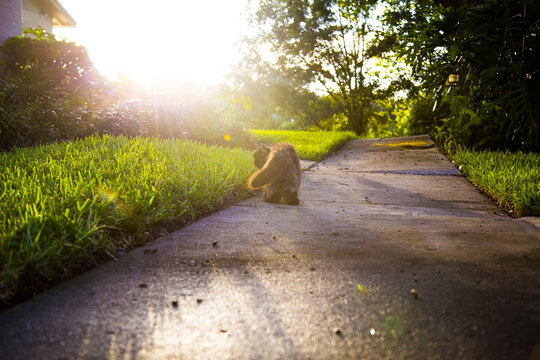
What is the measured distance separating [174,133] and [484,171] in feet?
18.5

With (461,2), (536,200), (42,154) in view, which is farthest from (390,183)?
(461,2)

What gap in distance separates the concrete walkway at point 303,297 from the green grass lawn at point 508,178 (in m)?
0.57

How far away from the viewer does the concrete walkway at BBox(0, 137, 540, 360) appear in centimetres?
137

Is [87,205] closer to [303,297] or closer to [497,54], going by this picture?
[303,297]

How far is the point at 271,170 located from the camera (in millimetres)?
3816

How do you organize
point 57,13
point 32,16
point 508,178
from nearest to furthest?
point 508,178 < point 32,16 < point 57,13

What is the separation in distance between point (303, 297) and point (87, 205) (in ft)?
5.04

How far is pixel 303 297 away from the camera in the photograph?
1.73 m

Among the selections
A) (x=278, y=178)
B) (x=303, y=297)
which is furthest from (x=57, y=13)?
(x=303, y=297)

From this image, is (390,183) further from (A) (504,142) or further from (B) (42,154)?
(B) (42,154)

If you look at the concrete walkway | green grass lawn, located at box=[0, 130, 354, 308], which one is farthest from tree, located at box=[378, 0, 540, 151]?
green grass lawn, located at box=[0, 130, 354, 308]

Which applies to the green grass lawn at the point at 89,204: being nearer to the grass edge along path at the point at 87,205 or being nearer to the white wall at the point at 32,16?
the grass edge along path at the point at 87,205

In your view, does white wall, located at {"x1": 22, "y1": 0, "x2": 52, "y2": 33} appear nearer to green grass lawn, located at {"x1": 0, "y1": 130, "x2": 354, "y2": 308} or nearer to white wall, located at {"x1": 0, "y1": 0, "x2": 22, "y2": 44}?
white wall, located at {"x1": 0, "y1": 0, "x2": 22, "y2": 44}

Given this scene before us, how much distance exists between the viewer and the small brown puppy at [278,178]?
12.6ft
